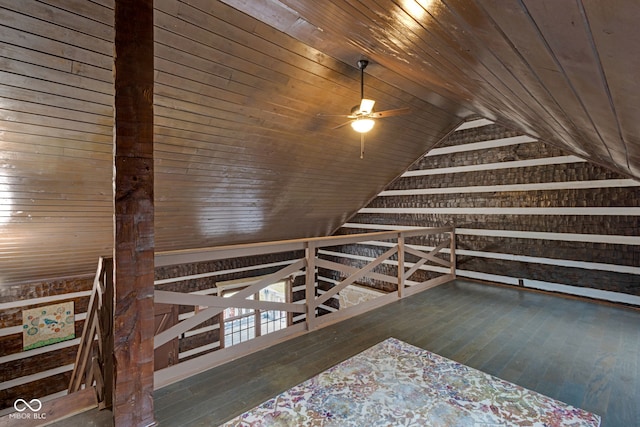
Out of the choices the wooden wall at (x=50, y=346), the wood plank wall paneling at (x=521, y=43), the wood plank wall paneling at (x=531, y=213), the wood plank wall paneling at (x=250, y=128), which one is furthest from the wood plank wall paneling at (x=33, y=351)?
the wood plank wall paneling at (x=531, y=213)

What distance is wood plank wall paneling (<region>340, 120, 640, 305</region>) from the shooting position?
13.4 feet

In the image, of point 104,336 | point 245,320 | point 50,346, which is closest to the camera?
point 104,336

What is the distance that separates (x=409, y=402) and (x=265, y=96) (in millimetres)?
2946

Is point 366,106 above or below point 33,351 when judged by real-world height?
above

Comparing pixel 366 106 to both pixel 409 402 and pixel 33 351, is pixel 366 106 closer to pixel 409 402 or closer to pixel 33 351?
pixel 409 402

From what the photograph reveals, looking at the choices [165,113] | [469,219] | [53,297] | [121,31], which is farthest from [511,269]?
[53,297]

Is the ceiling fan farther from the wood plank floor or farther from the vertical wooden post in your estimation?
the wood plank floor

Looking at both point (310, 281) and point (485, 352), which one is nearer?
point (485, 352)

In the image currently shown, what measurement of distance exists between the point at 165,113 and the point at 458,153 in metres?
4.63

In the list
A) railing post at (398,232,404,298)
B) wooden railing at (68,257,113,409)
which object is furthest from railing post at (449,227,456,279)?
wooden railing at (68,257,113,409)

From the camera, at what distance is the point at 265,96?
3129mm

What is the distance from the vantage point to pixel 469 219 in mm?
5352

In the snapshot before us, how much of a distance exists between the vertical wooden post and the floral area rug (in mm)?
682

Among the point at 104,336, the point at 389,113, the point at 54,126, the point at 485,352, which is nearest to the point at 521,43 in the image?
the point at 389,113
